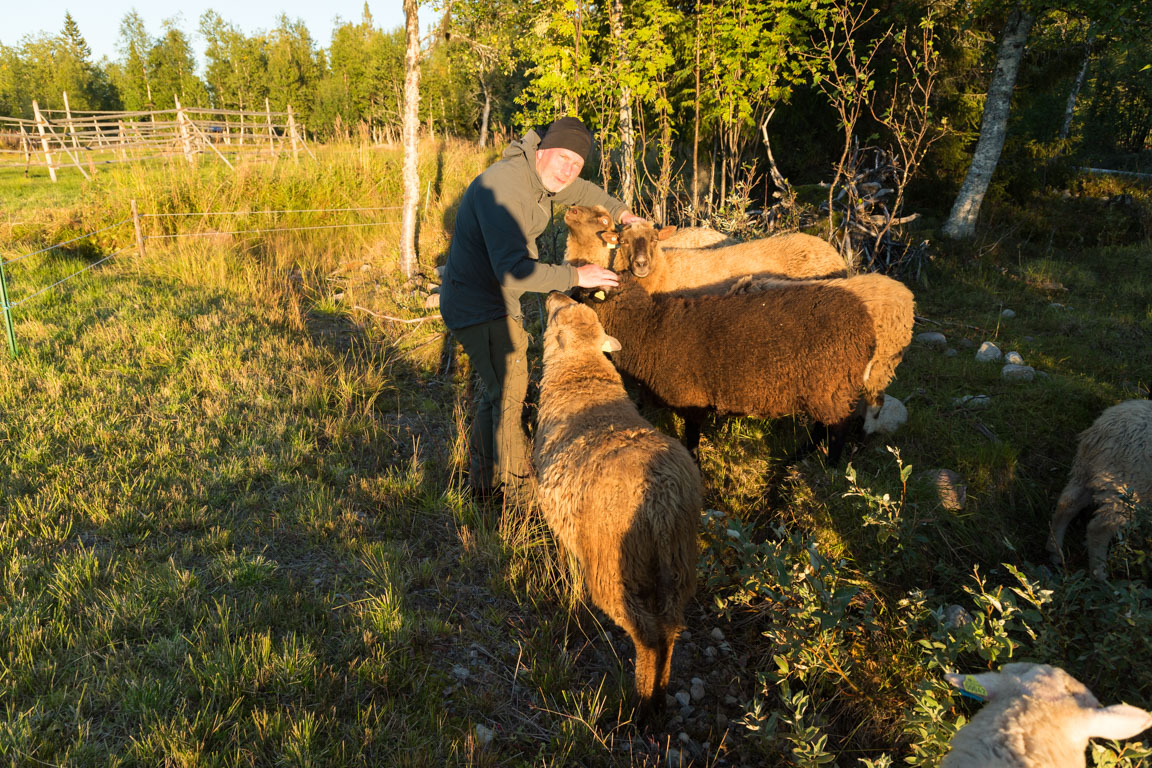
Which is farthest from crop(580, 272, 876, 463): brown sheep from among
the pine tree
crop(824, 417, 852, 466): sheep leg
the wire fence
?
the pine tree

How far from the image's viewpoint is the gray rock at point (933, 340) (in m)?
6.58

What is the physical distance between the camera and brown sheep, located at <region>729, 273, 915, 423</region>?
14.5ft

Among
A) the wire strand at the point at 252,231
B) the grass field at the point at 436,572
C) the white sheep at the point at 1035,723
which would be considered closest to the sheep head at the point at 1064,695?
the white sheep at the point at 1035,723

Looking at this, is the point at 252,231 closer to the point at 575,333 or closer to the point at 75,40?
the point at 575,333

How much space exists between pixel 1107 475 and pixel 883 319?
1627mm

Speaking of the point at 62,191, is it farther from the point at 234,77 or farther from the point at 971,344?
the point at 234,77

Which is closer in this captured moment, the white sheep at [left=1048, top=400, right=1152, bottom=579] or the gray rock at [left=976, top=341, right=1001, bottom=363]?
the white sheep at [left=1048, top=400, right=1152, bottom=579]

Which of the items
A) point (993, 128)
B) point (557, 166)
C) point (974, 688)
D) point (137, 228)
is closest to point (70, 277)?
point (137, 228)

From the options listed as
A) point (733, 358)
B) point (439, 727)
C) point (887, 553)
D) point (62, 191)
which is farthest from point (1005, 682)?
point (62, 191)

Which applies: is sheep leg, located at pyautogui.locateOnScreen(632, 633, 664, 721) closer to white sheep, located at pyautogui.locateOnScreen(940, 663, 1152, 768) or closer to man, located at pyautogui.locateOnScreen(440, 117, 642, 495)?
white sheep, located at pyautogui.locateOnScreen(940, 663, 1152, 768)

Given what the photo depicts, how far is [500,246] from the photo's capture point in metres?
3.77

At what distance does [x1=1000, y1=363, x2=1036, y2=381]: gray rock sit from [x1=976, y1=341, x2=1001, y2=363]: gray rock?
11.8 inches

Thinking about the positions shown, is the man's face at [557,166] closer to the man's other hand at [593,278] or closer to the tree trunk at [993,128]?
the man's other hand at [593,278]

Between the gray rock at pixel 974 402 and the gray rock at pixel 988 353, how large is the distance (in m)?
0.96
